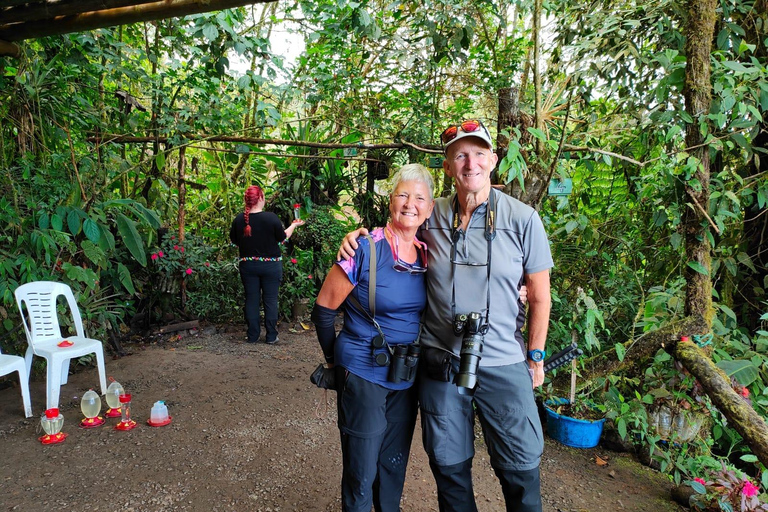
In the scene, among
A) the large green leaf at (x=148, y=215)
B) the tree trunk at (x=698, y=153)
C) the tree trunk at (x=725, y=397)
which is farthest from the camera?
the large green leaf at (x=148, y=215)

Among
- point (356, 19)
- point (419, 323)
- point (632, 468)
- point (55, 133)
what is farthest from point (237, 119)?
point (632, 468)

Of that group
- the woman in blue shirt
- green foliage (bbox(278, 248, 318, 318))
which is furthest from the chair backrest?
the woman in blue shirt

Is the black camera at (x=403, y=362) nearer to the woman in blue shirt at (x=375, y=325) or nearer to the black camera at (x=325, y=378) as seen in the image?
the woman in blue shirt at (x=375, y=325)

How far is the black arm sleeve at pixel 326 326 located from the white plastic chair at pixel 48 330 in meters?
2.50

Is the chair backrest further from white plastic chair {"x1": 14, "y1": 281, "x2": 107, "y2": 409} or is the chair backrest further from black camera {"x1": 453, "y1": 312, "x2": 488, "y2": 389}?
black camera {"x1": 453, "y1": 312, "x2": 488, "y2": 389}

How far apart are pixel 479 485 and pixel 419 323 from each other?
55.0 inches

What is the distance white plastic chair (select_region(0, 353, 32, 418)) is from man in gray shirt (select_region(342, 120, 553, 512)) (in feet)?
9.16

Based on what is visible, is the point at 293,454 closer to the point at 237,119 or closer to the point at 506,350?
the point at 506,350

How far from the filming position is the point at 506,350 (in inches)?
68.7

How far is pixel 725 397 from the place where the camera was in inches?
93.5

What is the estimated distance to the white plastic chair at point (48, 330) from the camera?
331cm

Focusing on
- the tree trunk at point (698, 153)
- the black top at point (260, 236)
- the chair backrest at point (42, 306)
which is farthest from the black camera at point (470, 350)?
the black top at point (260, 236)

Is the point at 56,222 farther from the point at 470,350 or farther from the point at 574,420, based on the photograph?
the point at 574,420

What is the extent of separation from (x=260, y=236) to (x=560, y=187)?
10.7 feet
